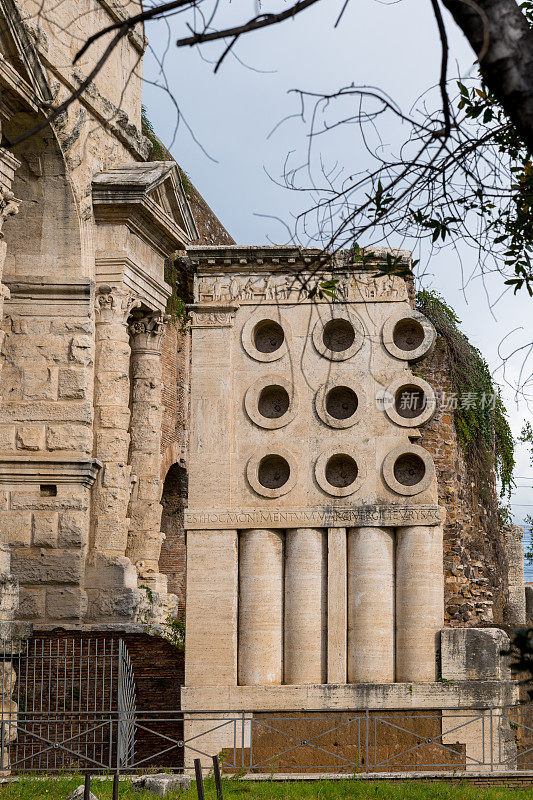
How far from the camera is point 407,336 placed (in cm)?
1162

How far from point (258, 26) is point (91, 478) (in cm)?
1120

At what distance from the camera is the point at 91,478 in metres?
14.4

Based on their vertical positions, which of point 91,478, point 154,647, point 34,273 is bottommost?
point 154,647

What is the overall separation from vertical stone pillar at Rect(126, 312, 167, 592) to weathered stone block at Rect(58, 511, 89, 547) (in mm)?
1810

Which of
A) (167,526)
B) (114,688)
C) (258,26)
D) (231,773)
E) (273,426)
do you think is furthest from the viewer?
(167,526)

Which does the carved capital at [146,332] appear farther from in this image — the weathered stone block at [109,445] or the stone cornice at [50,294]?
the weathered stone block at [109,445]

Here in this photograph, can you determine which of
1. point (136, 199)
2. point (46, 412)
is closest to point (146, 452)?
point (46, 412)

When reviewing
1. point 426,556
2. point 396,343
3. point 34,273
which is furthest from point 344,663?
point 34,273

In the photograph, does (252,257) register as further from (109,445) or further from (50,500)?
(50,500)

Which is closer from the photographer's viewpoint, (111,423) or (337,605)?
(337,605)

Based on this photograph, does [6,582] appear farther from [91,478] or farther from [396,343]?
[396,343]

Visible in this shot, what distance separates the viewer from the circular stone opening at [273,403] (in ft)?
38.1

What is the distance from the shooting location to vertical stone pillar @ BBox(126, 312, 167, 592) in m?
16.0

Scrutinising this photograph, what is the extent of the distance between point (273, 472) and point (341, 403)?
953mm
